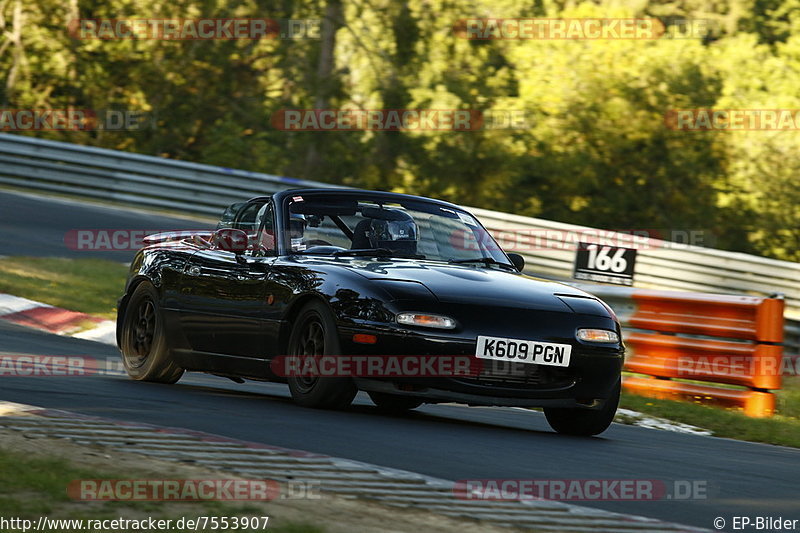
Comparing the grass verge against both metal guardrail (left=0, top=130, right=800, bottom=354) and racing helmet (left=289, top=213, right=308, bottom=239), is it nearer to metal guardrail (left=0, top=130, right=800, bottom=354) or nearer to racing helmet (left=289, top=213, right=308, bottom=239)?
metal guardrail (left=0, top=130, right=800, bottom=354)

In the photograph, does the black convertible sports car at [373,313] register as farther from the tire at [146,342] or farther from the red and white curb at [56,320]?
the red and white curb at [56,320]

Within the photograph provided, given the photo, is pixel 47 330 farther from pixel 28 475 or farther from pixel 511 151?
pixel 511 151

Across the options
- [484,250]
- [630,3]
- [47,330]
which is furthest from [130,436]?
[630,3]

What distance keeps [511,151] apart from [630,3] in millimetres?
10697

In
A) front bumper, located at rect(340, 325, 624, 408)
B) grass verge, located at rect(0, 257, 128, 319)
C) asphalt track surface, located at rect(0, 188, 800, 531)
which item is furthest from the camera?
grass verge, located at rect(0, 257, 128, 319)

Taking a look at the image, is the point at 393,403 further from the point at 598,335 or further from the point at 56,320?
the point at 56,320

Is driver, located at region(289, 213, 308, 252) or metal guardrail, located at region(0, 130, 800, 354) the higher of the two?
metal guardrail, located at region(0, 130, 800, 354)

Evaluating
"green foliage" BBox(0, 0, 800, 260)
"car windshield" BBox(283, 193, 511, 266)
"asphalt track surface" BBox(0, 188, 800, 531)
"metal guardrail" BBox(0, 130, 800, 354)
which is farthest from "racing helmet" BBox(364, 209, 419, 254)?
"green foliage" BBox(0, 0, 800, 260)

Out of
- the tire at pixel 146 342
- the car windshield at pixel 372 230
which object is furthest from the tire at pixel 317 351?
the tire at pixel 146 342

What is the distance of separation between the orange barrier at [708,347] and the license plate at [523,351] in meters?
3.52

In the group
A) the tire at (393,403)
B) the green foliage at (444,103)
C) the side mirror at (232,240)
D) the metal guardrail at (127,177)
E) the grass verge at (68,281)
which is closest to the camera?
the tire at (393,403)

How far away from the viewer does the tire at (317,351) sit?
24.8 feet

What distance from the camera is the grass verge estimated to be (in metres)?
13.8

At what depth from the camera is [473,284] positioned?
7.66 m
